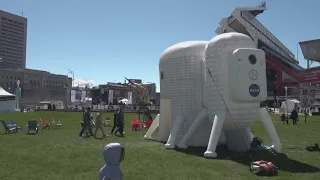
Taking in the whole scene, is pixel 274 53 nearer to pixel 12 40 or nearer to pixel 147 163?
pixel 147 163

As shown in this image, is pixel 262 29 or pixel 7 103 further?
pixel 262 29

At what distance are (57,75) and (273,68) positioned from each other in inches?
4255

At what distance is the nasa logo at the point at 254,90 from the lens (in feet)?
44.1

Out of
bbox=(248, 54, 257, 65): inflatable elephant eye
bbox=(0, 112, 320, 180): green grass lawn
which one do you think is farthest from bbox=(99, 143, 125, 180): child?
bbox=(248, 54, 257, 65): inflatable elephant eye

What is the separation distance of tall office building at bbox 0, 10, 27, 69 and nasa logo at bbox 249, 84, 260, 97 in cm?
17760

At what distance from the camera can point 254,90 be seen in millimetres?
13523

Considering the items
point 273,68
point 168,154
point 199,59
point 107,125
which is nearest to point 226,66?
point 199,59

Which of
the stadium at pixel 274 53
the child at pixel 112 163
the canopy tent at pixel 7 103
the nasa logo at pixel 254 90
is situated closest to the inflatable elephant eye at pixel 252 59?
the nasa logo at pixel 254 90

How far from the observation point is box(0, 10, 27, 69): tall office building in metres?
174

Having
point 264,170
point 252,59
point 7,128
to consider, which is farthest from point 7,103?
point 264,170

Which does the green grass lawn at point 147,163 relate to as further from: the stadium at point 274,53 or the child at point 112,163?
the stadium at point 274,53

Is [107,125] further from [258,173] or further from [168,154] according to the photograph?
[258,173]

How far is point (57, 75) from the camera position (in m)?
169

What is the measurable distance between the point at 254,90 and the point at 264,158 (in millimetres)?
2586
